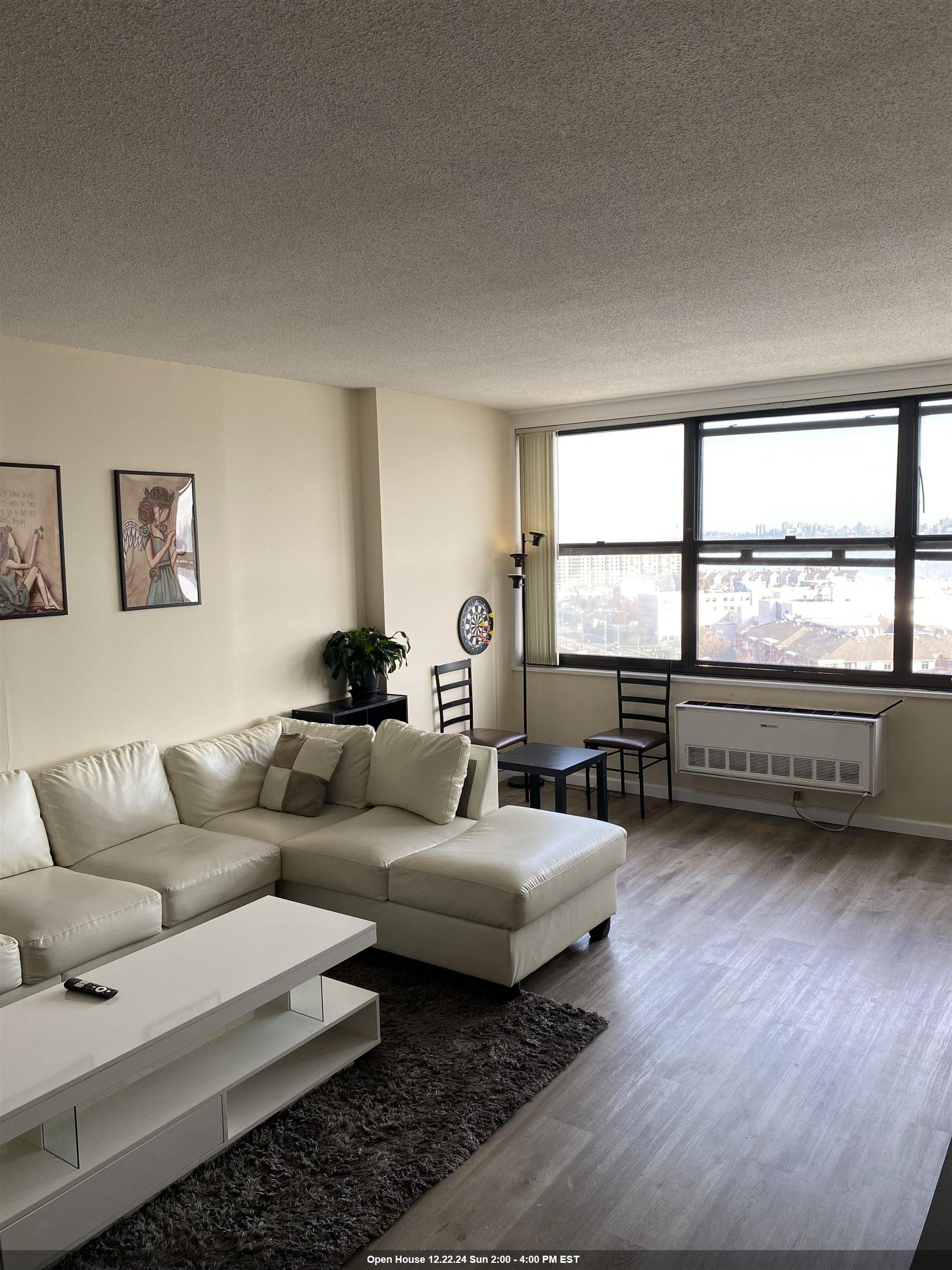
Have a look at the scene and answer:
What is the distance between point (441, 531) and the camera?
19.8ft

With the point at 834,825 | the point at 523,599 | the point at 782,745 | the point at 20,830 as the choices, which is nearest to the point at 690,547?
the point at 523,599

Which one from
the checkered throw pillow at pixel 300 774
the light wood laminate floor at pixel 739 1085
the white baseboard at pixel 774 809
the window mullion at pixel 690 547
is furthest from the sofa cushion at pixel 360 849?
the window mullion at pixel 690 547

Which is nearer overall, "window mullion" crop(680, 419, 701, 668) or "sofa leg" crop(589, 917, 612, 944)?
"sofa leg" crop(589, 917, 612, 944)

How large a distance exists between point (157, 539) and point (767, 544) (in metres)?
3.60

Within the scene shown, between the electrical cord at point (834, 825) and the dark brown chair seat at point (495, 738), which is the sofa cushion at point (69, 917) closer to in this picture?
the dark brown chair seat at point (495, 738)

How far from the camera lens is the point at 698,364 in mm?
4934

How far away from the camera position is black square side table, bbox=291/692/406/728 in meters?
5.07

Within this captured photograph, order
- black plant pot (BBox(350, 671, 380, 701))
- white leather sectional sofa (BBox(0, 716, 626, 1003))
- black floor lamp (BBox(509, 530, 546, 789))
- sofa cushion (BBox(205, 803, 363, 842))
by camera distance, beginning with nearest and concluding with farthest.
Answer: white leather sectional sofa (BBox(0, 716, 626, 1003)), sofa cushion (BBox(205, 803, 363, 842)), black plant pot (BBox(350, 671, 380, 701)), black floor lamp (BBox(509, 530, 546, 789))

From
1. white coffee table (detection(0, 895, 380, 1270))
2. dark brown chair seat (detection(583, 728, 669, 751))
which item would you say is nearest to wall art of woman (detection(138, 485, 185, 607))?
white coffee table (detection(0, 895, 380, 1270))

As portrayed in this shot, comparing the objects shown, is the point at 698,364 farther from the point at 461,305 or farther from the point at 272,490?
the point at 272,490

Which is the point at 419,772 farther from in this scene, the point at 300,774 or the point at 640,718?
the point at 640,718

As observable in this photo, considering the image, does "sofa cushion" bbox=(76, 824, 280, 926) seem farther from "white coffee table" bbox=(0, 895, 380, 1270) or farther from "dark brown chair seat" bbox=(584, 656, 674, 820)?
"dark brown chair seat" bbox=(584, 656, 674, 820)

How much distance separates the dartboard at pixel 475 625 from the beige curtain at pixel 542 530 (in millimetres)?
363

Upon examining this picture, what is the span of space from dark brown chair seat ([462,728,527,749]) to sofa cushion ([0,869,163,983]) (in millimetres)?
2586
